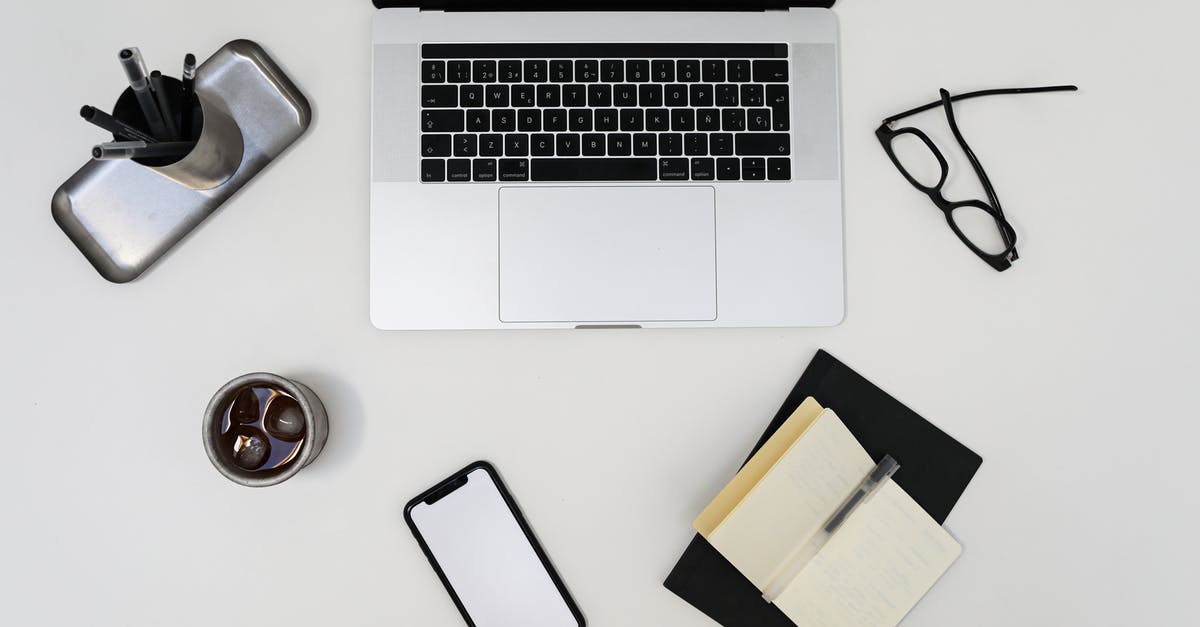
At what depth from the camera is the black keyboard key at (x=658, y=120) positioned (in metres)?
0.76

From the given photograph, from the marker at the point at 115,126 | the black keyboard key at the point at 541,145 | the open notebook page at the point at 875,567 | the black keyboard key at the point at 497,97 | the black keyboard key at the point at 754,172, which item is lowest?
the open notebook page at the point at 875,567

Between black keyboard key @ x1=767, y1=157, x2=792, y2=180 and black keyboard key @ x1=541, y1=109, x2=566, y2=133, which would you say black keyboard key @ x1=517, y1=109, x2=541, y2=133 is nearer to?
black keyboard key @ x1=541, y1=109, x2=566, y2=133

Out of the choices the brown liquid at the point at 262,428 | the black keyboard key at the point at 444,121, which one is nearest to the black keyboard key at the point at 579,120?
the black keyboard key at the point at 444,121

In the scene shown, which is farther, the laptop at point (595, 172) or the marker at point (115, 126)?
the laptop at point (595, 172)

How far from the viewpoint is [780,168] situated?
2.48 feet

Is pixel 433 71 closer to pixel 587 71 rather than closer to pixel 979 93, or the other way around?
pixel 587 71

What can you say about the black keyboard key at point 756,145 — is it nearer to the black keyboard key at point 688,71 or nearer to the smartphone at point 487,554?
the black keyboard key at point 688,71

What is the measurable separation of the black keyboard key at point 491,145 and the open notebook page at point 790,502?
399 millimetres

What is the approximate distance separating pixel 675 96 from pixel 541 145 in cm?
14

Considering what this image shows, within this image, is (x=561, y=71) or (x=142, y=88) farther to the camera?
(x=561, y=71)

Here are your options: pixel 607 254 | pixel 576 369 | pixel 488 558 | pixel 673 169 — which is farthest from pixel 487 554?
pixel 673 169

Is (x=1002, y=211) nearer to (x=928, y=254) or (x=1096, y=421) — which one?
(x=928, y=254)

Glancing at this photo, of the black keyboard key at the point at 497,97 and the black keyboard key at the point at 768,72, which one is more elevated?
the black keyboard key at the point at 768,72

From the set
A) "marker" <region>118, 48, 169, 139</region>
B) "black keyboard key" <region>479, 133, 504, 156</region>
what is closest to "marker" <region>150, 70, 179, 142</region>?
"marker" <region>118, 48, 169, 139</region>
